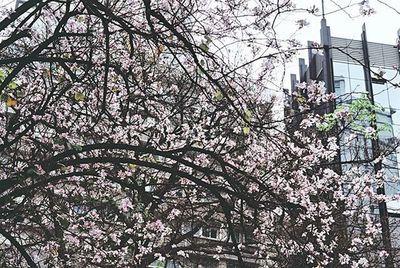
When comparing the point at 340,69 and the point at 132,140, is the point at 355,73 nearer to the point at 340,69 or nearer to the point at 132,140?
the point at 340,69

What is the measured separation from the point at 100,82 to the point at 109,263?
2.23m

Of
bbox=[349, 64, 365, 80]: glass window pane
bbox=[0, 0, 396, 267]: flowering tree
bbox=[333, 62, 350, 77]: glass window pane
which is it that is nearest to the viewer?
bbox=[0, 0, 396, 267]: flowering tree

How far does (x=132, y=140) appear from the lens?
23.5 ft

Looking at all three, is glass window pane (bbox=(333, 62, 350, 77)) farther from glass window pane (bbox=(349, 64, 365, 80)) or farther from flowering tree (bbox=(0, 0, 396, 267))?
flowering tree (bbox=(0, 0, 396, 267))

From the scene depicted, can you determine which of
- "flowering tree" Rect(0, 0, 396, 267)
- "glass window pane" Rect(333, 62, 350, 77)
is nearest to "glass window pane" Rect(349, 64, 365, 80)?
"glass window pane" Rect(333, 62, 350, 77)

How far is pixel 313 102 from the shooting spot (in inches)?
325

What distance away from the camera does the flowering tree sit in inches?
182

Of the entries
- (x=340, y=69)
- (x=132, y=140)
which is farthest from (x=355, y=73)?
(x=132, y=140)

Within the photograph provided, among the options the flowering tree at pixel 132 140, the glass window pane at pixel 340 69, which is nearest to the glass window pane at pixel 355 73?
the glass window pane at pixel 340 69

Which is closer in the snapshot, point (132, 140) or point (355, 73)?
point (132, 140)

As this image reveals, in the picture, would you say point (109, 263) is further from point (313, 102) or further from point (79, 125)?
point (313, 102)

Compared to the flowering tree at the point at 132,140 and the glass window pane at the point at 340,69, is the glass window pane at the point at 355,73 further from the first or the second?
the flowering tree at the point at 132,140

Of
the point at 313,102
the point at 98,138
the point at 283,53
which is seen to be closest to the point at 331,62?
the point at 313,102

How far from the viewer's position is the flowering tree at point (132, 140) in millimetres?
4613
